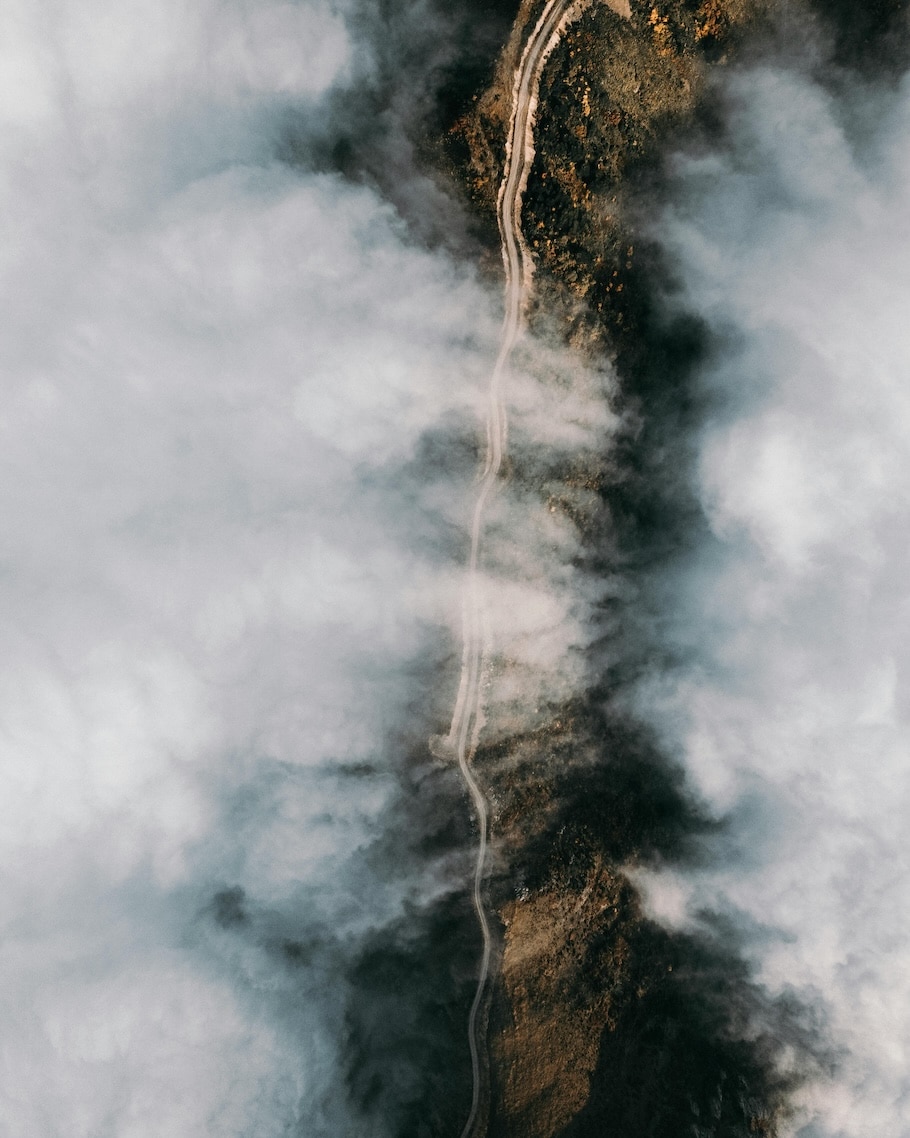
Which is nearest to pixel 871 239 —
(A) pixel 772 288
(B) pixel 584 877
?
(A) pixel 772 288

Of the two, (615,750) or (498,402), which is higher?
(498,402)

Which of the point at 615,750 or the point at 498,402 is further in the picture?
the point at 615,750

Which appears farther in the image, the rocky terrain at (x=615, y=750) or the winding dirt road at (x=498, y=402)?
the winding dirt road at (x=498, y=402)

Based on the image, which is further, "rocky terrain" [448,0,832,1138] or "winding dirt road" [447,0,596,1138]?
"winding dirt road" [447,0,596,1138]

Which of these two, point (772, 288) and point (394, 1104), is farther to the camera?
point (394, 1104)

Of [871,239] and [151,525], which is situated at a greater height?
[871,239]

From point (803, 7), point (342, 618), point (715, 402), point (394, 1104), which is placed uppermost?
point (803, 7)

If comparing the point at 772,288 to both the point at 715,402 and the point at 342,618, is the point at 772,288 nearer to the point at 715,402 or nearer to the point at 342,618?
the point at 715,402
